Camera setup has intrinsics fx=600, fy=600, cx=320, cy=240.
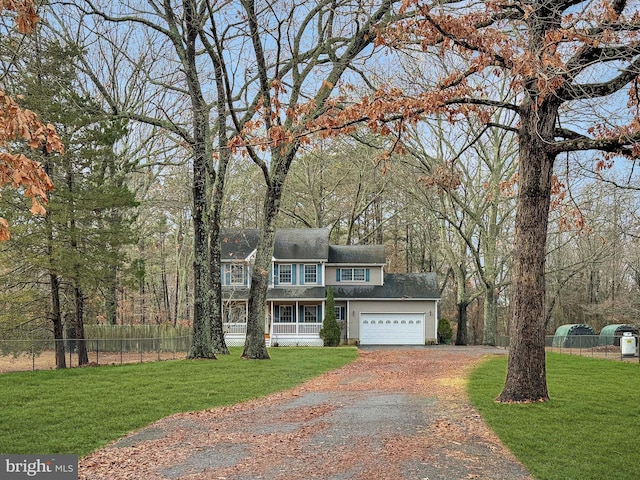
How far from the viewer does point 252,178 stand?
37.9m

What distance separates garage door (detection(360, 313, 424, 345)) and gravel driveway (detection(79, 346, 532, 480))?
68.1ft

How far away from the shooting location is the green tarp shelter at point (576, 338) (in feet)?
93.8

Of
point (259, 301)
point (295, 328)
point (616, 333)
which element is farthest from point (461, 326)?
point (259, 301)

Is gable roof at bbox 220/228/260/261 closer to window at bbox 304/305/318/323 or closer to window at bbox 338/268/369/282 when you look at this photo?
window at bbox 304/305/318/323

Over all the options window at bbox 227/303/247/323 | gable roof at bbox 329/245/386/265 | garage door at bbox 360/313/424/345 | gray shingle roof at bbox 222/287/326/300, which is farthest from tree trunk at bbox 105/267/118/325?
garage door at bbox 360/313/424/345

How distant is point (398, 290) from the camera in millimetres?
33875

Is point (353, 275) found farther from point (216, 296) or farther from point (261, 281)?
point (261, 281)

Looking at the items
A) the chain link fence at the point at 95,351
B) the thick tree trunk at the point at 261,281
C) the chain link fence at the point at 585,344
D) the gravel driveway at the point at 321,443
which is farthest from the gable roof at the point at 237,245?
the gravel driveway at the point at 321,443

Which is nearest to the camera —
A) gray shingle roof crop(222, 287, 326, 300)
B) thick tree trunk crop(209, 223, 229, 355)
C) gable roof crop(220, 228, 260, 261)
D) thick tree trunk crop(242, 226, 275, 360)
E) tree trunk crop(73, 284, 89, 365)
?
tree trunk crop(73, 284, 89, 365)

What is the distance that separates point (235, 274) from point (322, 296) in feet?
17.6

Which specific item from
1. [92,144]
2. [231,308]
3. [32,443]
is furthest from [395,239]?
[32,443]

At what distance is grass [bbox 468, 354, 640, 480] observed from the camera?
662 cm

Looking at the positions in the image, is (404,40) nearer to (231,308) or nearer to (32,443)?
(32,443)

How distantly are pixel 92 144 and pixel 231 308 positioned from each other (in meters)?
16.5
